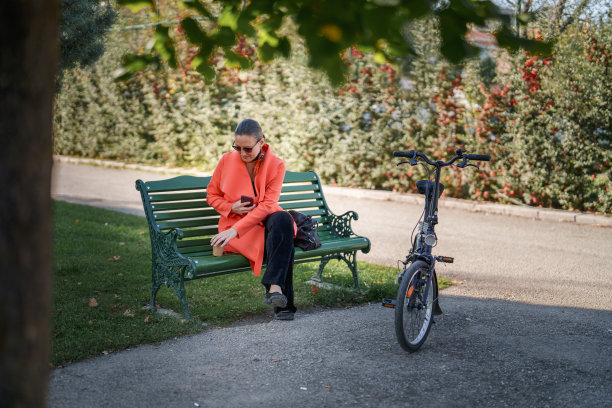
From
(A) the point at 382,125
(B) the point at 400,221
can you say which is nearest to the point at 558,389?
(B) the point at 400,221

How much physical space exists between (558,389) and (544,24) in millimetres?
8127

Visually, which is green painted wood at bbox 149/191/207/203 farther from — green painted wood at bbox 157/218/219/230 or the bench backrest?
green painted wood at bbox 157/218/219/230

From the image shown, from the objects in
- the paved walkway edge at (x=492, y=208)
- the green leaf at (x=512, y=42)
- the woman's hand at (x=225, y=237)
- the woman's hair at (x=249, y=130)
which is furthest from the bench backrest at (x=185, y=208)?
the paved walkway edge at (x=492, y=208)

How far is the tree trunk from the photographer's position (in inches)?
74.5

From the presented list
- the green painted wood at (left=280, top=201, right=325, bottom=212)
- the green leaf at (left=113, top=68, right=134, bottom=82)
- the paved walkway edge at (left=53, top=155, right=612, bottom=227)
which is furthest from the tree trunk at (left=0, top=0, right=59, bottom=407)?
the paved walkway edge at (left=53, top=155, right=612, bottom=227)

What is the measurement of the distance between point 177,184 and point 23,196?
3731 millimetres

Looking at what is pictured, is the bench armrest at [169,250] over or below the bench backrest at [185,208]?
below

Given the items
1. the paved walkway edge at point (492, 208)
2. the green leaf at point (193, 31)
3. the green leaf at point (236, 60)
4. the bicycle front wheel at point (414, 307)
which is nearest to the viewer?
the green leaf at point (193, 31)

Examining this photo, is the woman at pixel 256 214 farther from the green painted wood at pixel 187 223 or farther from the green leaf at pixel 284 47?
the green leaf at pixel 284 47

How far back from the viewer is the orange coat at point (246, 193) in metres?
5.04

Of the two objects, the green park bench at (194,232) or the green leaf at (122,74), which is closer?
the green leaf at (122,74)

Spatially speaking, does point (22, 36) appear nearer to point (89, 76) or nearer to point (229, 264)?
point (229, 264)

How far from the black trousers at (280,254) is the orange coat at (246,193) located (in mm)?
93

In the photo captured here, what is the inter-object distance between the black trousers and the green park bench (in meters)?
0.26
